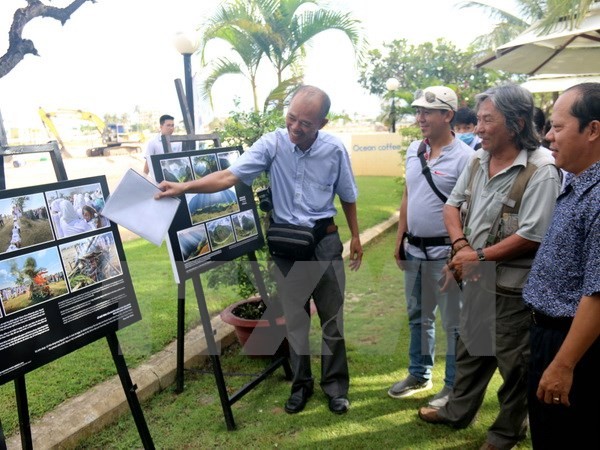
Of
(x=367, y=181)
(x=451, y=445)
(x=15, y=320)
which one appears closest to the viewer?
(x=15, y=320)

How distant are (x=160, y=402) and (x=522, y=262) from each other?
2.52 m

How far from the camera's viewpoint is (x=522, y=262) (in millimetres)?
→ 2363

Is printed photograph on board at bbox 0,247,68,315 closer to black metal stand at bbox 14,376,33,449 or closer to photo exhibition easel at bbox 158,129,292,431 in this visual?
black metal stand at bbox 14,376,33,449

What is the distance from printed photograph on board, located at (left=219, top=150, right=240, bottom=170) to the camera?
328 centimetres

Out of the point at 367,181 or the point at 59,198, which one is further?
the point at 367,181

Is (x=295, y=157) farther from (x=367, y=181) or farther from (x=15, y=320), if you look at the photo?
(x=367, y=181)

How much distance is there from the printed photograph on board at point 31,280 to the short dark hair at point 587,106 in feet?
7.25

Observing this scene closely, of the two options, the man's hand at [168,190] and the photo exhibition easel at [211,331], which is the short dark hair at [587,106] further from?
the photo exhibition easel at [211,331]

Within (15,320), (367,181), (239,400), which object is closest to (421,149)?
(239,400)

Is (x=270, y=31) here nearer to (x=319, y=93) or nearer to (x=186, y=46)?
(x=186, y=46)

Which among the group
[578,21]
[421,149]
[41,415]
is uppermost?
[578,21]

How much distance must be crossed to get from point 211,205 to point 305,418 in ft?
4.95

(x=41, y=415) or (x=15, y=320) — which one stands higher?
(x=15, y=320)

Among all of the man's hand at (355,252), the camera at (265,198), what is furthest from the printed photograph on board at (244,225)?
the man's hand at (355,252)
